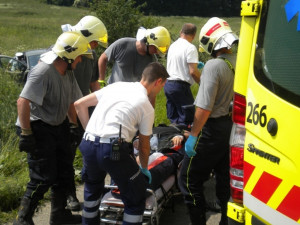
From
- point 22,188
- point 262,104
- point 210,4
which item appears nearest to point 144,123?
point 262,104

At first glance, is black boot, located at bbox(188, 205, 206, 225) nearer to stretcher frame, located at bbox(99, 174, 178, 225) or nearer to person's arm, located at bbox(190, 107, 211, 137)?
stretcher frame, located at bbox(99, 174, 178, 225)

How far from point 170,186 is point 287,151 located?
242 cm

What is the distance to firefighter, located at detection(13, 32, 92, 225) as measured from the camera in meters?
3.83

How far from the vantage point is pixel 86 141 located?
3461 millimetres

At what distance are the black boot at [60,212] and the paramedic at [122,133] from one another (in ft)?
3.00

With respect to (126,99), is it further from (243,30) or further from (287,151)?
(287,151)

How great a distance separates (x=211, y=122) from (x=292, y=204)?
165cm

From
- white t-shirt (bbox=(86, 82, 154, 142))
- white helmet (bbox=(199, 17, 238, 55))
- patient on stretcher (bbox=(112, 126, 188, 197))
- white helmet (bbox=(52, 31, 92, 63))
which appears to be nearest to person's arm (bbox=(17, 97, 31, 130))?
white helmet (bbox=(52, 31, 92, 63))

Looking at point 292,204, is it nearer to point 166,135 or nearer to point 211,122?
point 211,122

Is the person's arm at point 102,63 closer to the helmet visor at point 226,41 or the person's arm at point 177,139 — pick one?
the person's arm at point 177,139

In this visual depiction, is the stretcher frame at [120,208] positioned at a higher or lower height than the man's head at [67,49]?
lower

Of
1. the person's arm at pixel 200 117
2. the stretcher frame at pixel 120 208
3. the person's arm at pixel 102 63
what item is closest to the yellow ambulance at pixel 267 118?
the person's arm at pixel 200 117

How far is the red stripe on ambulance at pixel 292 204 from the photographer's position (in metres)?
2.12

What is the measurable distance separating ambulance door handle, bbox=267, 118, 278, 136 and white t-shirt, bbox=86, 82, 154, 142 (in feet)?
4.30
